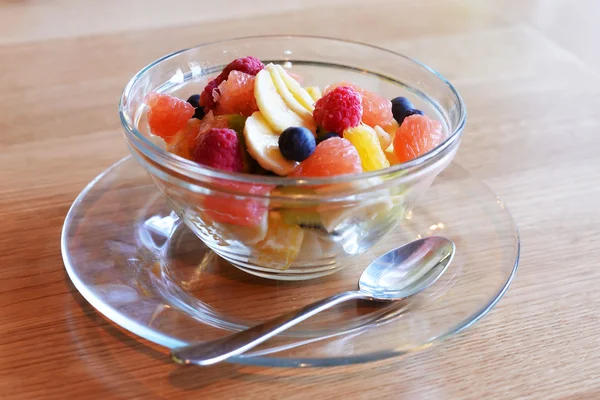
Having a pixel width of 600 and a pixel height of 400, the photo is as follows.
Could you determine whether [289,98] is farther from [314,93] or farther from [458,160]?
[458,160]

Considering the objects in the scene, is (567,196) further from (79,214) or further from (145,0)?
(145,0)

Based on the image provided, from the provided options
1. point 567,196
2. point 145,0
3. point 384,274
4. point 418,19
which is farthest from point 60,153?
point 418,19

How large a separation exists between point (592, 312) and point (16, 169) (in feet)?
3.44

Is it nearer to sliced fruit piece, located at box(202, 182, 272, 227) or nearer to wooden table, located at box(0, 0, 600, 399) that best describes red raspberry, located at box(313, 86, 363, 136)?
sliced fruit piece, located at box(202, 182, 272, 227)

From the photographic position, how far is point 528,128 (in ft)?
4.66

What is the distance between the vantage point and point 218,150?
2.64 ft

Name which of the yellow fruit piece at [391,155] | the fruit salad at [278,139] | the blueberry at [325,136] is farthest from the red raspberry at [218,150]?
the yellow fruit piece at [391,155]

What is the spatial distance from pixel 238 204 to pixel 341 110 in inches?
8.6

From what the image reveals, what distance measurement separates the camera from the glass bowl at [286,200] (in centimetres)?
75

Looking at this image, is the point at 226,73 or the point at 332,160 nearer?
the point at 332,160

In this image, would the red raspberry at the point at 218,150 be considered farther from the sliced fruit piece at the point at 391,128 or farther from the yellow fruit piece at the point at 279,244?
the sliced fruit piece at the point at 391,128

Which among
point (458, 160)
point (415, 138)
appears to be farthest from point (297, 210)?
point (458, 160)

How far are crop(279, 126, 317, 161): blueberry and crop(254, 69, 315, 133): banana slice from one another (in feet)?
0.16

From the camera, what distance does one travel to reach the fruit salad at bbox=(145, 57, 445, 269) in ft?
2.59
